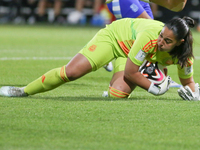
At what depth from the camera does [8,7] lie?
20.3 metres

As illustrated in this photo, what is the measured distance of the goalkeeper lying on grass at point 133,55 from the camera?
4008mm

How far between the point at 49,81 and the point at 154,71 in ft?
3.49

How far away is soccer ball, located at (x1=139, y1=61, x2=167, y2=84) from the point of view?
4.53 meters

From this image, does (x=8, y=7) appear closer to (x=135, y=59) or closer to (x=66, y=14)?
(x=66, y=14)

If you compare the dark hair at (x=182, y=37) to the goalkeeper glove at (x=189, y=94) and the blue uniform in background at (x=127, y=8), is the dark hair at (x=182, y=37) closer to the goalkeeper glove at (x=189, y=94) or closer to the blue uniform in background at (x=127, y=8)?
the goalkeeper glove at (x=189, y=94)

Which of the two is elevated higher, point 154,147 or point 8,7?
point 154,147

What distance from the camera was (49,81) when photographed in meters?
4.29

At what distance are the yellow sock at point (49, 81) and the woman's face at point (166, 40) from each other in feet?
3.05

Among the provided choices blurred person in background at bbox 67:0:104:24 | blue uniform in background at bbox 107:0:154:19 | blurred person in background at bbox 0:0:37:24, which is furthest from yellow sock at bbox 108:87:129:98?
blurred person in background at bbox 0:0:37:24

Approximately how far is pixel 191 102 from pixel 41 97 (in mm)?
1430

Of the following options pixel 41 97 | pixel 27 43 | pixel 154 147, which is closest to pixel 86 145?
pixel 154 147

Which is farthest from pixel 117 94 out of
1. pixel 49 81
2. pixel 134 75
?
pixel 49 81

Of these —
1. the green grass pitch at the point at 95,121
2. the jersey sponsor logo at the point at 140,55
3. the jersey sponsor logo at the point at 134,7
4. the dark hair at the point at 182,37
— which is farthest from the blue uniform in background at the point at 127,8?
the jersey sponsor logo at the point at 140,55

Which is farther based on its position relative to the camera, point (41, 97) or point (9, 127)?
point (41, 97)
